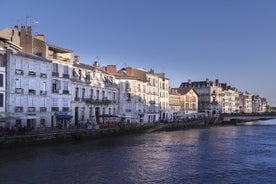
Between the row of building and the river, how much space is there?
1119cm

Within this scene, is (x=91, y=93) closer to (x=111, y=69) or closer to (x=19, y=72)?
(x=111, y=69)

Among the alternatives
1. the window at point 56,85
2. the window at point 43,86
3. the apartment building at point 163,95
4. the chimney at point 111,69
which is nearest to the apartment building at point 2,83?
the window at point 43,86

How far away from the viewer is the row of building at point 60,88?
Answer: 176 ft

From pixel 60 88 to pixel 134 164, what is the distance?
103ft

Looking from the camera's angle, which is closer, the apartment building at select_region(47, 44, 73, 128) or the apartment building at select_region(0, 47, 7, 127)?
the apartment building at select_region(0, 47, 7, 127)

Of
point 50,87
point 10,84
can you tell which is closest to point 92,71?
point 50,87

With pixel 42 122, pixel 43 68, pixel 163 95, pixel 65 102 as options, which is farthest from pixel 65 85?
pixel 163 95

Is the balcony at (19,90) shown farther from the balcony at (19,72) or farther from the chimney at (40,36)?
the chimney at (40,36)

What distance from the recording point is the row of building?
2112 inches

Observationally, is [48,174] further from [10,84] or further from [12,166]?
[10,84]

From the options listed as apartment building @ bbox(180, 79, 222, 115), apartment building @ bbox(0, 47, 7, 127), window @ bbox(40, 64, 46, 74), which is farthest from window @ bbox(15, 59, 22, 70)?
apartment building @ bbox(180, 79, 222, 115)

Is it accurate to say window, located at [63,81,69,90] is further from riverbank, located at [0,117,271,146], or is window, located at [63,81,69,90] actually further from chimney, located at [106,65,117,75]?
chimney, located at [106,65,117,75]

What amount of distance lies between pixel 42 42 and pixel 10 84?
10.9 m

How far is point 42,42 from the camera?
61.5 meters
